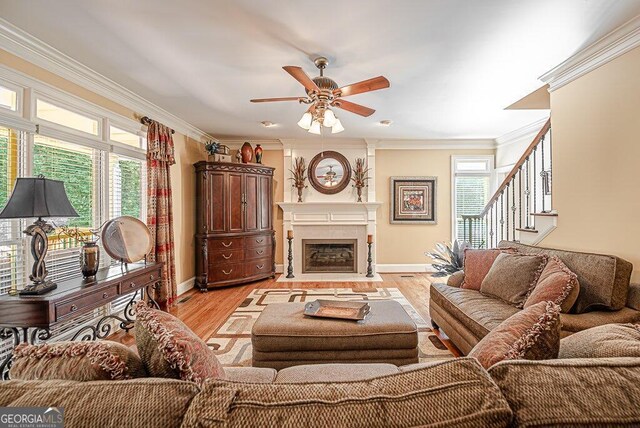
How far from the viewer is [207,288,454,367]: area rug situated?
2.55 m

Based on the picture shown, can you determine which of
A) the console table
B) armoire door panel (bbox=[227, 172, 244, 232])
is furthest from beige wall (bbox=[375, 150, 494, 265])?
the console table

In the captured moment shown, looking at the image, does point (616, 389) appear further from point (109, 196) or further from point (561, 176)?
point (109, 196)

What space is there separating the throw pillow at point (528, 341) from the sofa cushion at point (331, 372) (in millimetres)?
571

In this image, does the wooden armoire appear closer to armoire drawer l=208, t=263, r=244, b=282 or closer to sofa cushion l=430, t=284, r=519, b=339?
armoire drawer l=208, t=263, r=244, b=282

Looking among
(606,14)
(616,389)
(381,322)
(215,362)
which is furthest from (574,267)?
(215,362)

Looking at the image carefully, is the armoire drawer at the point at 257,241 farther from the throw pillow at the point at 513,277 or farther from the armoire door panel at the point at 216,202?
the throw pillow at the point at 513,277

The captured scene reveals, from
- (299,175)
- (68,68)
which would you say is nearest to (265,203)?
(299,175)

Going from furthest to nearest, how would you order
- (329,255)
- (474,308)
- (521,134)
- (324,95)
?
(329,255) → (521,134) → (324,95) → (474,308)

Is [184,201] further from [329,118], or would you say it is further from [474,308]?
[474,308]

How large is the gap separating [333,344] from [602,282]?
6.17ft

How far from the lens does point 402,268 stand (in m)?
5.69

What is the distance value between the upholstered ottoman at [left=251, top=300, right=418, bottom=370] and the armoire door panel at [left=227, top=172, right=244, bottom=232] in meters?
2.98

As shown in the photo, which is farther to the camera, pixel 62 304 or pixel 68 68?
pixel 68 68

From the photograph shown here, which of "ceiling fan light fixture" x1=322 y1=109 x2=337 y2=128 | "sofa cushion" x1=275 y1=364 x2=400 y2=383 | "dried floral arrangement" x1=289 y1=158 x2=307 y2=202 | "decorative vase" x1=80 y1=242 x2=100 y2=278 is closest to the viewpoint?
"sofa cushion" x1=275 y1=364 x2=400 y2=383
